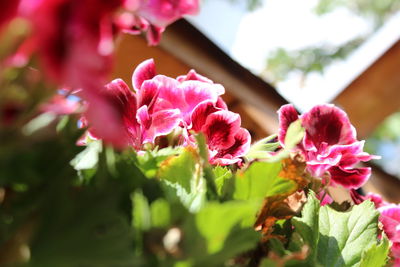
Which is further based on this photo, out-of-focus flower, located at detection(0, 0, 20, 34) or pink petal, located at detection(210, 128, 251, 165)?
pink petal, located at detection(210, 128, 251, 165)

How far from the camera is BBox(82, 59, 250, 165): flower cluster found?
0.31 m

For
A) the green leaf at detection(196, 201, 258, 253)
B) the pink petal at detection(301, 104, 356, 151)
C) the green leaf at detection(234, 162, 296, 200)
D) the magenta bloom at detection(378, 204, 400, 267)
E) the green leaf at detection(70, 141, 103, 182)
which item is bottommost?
the magenta bloom at detection(378, 204, 400, 267)

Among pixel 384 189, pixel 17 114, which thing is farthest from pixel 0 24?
pixel 384 189

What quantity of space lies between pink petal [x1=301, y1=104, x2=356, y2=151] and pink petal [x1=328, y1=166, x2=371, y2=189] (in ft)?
0.07

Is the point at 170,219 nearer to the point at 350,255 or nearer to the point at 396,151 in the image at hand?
the point at 350,255

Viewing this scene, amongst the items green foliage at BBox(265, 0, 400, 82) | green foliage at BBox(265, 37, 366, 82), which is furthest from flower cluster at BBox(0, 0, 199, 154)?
green foliage at BBox(265, 37, 366, 82)

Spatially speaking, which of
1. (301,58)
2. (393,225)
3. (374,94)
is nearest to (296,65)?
(301,58)

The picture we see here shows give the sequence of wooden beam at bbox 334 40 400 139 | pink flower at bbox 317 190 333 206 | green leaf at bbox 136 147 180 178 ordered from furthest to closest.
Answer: wooden beam at bbox 334 40 400 139, pink flower at bbox 317 190 333 206, green leaf at bbox 136 147 180 178

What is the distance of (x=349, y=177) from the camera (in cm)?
37

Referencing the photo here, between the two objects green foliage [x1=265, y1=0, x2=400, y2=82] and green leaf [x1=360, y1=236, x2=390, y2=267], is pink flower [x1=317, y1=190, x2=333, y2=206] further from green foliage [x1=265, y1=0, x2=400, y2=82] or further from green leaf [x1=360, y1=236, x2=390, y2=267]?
green foliage [x1=265, y1=0, x2=400, y2=82]

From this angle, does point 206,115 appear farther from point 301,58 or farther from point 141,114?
point 301,58

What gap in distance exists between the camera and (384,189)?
154 cm

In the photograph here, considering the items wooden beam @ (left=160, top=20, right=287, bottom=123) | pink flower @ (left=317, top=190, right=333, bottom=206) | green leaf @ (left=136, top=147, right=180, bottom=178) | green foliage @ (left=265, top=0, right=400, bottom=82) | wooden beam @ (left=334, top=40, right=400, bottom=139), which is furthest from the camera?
green foliage @ (left=265, top=0, right=400, bottom=82)

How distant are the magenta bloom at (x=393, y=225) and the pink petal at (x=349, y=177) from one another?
42mm
